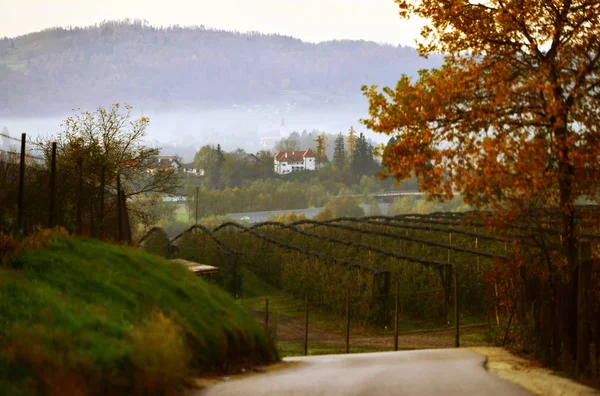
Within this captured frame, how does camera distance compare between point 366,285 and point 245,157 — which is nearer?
point 366,285

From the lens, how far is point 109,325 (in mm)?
11227

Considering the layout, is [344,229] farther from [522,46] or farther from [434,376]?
[434,376]

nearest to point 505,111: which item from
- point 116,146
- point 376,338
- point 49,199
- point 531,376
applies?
point 531,376

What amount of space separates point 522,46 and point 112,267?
9.71 m

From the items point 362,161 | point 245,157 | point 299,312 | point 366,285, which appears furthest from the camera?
point 245,157

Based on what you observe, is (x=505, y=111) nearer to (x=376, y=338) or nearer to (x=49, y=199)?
(x=376, y=338)

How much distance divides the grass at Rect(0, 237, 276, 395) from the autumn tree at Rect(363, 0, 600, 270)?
5.05m

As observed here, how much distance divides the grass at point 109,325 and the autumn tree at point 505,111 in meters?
5.05

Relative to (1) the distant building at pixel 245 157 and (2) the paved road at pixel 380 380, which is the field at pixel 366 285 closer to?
(2) the paved road at pixel 380 380

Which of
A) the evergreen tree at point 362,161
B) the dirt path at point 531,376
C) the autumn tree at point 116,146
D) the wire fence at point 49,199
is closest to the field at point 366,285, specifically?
the dirt path at point 531,376

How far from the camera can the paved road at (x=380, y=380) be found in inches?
450

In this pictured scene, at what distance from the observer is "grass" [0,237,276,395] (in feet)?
31.2

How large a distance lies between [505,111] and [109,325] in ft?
30.0

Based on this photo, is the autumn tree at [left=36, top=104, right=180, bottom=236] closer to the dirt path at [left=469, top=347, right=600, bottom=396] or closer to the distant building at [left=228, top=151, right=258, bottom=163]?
the dirt path at [left=469, top=347, right=600, bottom=396]
